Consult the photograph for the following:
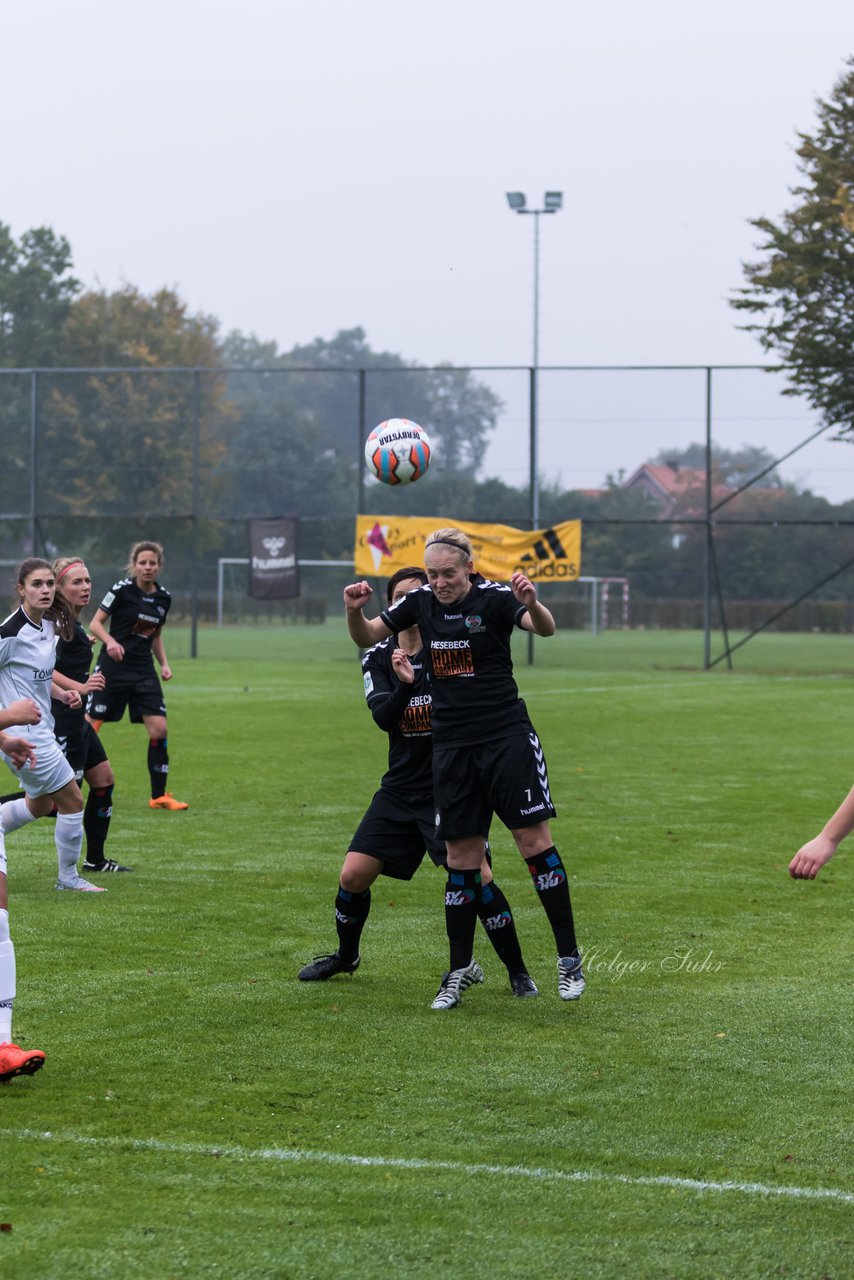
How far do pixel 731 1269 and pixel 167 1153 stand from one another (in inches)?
67.0

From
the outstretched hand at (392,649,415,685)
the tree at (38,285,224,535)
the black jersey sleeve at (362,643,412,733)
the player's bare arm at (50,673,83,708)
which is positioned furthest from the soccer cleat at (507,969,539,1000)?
the tree at (38,285,224,535)

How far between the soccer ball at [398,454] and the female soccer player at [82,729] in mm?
1888

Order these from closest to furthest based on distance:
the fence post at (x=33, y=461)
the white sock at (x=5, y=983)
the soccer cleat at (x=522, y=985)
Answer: the white sock at (x=5, y=983)
the soccer cleat at (x=522, y=985)
the fence post at (x=33, y=461)

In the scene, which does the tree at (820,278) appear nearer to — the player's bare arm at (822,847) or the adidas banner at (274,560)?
the adidas banner at (274,560)

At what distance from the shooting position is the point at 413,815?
272 inches

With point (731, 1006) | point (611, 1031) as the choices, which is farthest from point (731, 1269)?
point (731, 1006)

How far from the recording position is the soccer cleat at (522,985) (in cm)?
671

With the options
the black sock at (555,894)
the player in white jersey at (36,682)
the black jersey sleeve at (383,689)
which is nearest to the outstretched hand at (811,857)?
the black sock at (555,894)

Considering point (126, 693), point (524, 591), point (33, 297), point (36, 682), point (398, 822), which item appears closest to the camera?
point (524, 591)

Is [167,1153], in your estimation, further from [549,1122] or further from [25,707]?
[25,707]

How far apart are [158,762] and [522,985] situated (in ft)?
20.2

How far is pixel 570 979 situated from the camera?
21.8 feet

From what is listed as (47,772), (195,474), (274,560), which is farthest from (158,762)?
(195,474)

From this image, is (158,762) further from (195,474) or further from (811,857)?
(195,474)
